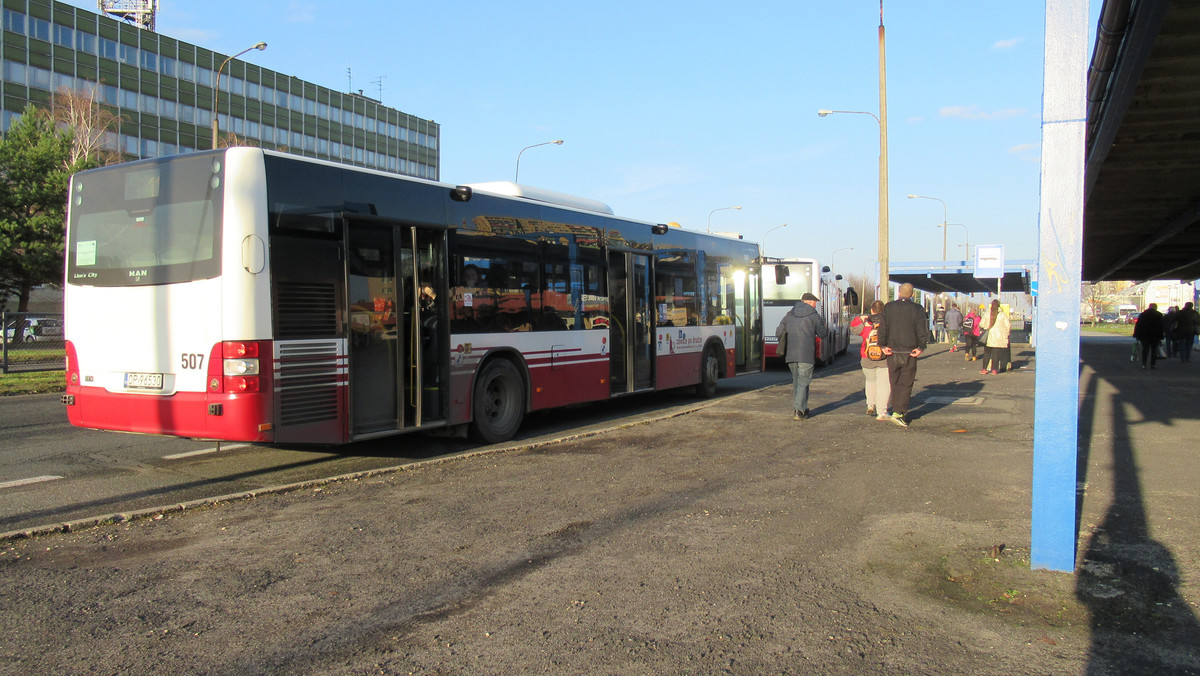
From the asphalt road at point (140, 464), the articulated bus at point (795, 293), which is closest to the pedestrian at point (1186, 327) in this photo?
the articulated bus at point (795, 293)

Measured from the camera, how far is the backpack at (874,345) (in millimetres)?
11688

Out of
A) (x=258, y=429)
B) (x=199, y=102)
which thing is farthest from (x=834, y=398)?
(x=199, y=102)

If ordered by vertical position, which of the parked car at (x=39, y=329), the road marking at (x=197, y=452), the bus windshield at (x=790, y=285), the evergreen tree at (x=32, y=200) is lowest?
the road marking at (x=197, y=452)

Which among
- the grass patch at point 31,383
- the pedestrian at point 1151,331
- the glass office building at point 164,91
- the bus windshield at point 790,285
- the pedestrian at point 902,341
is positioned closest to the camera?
the pedestrian at point 902,341

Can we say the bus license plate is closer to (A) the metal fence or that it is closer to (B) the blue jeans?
(B) the blue jeans

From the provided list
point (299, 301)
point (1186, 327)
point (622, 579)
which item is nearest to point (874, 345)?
point (299, 301)

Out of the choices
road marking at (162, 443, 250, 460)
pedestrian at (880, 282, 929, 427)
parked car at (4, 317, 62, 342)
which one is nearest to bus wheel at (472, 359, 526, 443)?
road marking at (162, 443, 250, 460)

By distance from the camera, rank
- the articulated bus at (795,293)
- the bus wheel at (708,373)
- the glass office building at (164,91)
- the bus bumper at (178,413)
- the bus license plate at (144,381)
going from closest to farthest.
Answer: the bus bumper at (178,413) < the bus license plate at (144,381) < the bus wheel at (708,373) < the articulated bus at (795,293) < the glass office building at (164,91)

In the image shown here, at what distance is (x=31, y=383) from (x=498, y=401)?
11.5 metres

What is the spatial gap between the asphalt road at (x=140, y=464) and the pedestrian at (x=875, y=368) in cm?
368

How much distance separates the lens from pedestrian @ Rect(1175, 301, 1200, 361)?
24.3 m

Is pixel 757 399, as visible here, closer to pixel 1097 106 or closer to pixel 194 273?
pixel 1097 106

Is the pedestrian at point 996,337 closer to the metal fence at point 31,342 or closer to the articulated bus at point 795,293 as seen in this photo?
the articulated bus at point 795,293

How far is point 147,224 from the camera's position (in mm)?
8039
